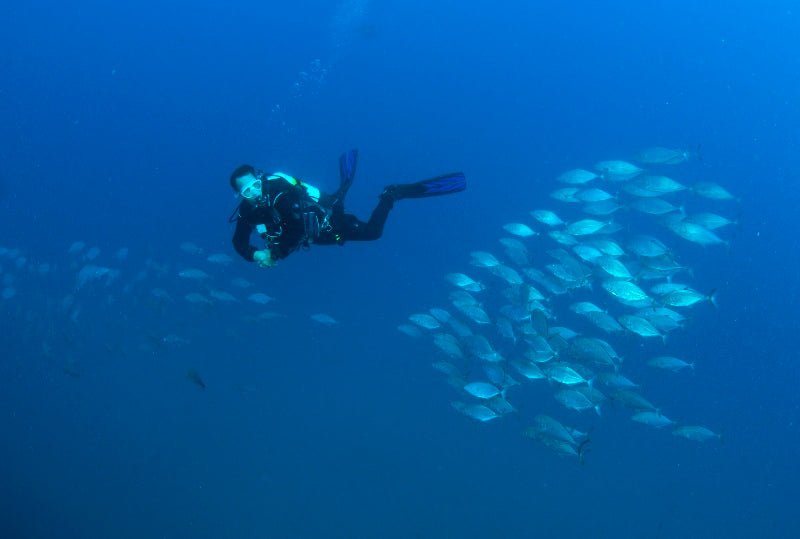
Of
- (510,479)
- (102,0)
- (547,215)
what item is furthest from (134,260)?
(102,0)

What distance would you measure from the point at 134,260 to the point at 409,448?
71.9 ft

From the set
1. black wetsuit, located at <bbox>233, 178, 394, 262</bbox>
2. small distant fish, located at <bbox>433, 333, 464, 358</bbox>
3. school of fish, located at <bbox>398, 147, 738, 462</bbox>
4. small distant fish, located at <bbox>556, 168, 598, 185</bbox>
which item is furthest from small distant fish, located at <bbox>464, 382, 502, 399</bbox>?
small distant fish, located at <bbox>556, 168, 598, 185</bbox>

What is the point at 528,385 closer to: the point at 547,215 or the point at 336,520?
the point at 336,520

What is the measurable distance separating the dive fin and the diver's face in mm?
2455

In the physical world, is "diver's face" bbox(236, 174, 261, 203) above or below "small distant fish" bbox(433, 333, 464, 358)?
above

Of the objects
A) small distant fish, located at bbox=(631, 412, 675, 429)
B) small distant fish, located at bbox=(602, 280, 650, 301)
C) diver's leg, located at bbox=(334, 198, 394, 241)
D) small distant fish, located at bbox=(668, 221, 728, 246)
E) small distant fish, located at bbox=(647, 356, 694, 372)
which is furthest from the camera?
small distant fish, located at bbox=(668, 221, 728, 246)

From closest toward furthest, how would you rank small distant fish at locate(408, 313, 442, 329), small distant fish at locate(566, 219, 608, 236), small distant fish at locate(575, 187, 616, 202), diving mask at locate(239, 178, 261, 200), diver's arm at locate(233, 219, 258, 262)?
diving mask at locate(239, 178, 261, 200) → diver's arm at locate(233, 219, 258, 262) → small distant fish at locate(566, 219, 608, 236) → small distant fish at locate(575, 187, 616, 202) → small distant fish at locate(408, 313, 442, 329)

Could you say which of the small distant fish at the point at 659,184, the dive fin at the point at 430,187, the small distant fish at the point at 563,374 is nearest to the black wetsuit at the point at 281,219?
the dive fin at the point at 430,187

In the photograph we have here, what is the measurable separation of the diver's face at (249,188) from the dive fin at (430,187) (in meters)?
2.45

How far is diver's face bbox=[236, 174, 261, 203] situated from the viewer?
196 inches

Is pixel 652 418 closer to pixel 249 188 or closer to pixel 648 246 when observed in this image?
pixel 648 246

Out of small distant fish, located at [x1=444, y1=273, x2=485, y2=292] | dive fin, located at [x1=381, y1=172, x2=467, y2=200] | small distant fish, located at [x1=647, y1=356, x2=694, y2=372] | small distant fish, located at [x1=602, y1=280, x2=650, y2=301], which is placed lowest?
small distant fish, located at [x1=647, y1=356, x2=694, y2=372]

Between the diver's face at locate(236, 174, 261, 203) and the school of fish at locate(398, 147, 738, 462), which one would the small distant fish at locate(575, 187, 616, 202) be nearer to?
the school of fish at locate(398, 147, 738, 462)

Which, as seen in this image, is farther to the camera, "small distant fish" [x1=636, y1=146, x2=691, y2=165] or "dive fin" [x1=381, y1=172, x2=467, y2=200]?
"small distant fish" [x1=636, y1=146, x2=691, y2=165]
